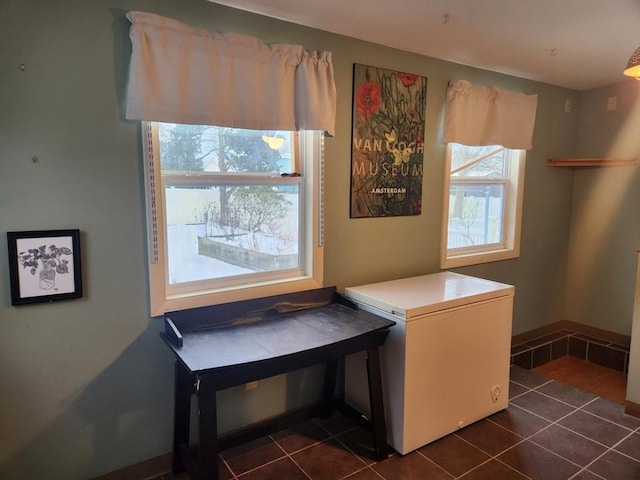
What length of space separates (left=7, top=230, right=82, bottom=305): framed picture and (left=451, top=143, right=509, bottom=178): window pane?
262 centimetres

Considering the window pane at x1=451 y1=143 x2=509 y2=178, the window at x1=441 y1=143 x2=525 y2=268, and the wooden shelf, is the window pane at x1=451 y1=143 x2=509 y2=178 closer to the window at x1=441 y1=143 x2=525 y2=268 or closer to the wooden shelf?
the window at x1=441 y1=143 x2=525 y2=268

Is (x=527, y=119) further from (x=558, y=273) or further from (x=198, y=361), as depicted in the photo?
(x=198, y=361)

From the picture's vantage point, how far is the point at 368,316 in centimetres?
240

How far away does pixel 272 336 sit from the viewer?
2.10 metres

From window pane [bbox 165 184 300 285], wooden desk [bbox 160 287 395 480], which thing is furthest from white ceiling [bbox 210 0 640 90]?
wooden desk [bbox 160 287 395 480]

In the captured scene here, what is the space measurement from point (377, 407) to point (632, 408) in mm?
1779

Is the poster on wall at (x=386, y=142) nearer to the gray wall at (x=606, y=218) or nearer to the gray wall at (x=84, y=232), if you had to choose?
the gray wall at (x=84, y=232)

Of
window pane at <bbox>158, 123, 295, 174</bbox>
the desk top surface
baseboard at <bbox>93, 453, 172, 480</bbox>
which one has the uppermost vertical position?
window pane at <bbox>158, 123, 295, 174</bbox>

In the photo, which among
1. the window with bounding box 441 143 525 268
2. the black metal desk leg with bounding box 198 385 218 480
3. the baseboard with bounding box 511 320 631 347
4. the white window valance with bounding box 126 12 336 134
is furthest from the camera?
the baseboard with bounding box 511 320 631 347

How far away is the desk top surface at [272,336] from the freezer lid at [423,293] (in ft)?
0.32

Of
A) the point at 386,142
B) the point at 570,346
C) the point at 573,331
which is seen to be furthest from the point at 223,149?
the point at 573,331

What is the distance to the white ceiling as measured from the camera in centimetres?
214

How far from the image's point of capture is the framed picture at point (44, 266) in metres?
1.77

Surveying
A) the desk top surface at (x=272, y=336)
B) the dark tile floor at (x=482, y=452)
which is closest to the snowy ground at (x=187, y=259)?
the desk top surface at (x=272, y=336)
